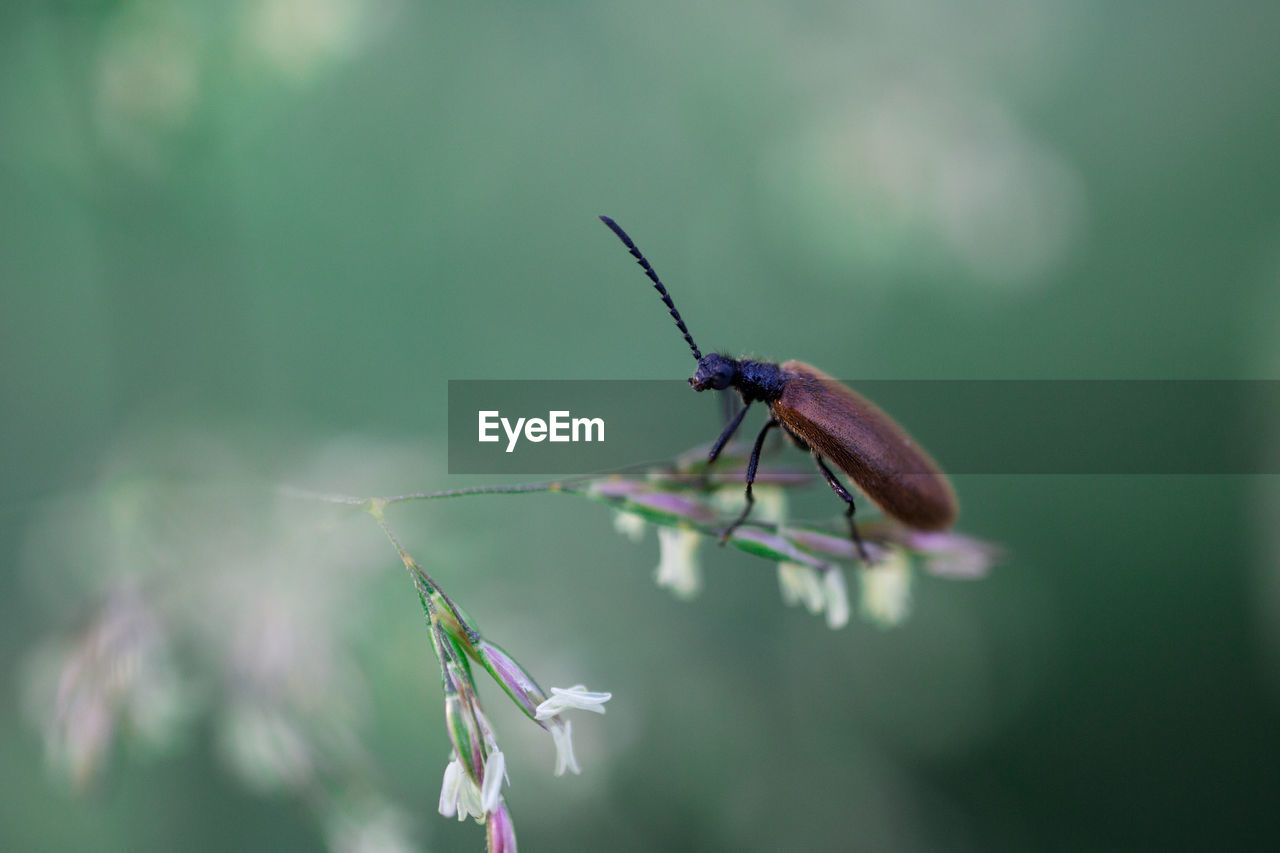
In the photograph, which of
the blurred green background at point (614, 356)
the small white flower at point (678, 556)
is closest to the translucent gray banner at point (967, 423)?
the blurred green background at point (614, 356)

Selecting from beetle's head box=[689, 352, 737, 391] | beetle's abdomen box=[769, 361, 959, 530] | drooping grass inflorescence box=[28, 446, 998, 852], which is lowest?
drooping grass inflorescence box=[28, 446, 998, 852]

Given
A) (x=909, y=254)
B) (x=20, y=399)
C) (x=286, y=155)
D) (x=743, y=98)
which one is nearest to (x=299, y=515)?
(x=20, y=399)

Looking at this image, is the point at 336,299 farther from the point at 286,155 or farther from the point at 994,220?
the point at 994,220

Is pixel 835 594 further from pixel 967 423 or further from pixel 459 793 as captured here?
pixel 967 423

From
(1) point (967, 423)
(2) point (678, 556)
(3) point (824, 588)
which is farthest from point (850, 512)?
(1) point (967, 423)

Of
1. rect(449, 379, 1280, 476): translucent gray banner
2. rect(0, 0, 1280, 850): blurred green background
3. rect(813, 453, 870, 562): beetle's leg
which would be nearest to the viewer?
rect(813, 453, 870, 562): beetle's leg

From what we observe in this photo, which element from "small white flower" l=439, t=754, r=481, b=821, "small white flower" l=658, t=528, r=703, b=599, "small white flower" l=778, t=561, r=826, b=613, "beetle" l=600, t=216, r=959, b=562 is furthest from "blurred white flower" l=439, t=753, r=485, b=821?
"beetle" l=600, t=216, r=959, b=562

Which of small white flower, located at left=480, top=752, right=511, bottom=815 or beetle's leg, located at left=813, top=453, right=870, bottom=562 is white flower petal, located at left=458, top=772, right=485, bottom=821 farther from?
beetle's leg, located at left=813, top=453, right=870, bottom=562

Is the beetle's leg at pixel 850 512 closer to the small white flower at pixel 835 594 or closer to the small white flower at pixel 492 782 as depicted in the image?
the small white flower at pixel 835 594
